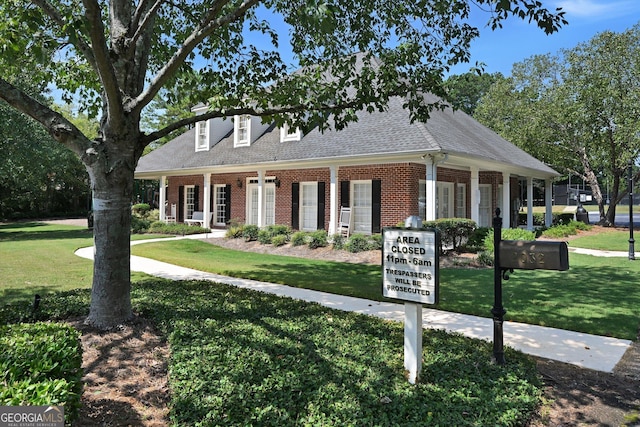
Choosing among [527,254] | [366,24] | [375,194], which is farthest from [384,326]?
[375,194]

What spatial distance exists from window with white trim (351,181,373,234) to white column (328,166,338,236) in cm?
69

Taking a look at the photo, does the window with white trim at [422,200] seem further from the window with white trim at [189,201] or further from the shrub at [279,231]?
the window with white trim at [189,201]

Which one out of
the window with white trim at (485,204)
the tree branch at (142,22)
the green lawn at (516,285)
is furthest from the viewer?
the window with white trim at (485,204)

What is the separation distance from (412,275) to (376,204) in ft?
38.0

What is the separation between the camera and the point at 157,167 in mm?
23219

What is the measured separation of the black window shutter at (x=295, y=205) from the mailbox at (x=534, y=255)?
1373 centimetres

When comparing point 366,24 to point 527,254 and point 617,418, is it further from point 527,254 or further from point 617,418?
point 617,418

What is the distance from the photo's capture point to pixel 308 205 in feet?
58.3

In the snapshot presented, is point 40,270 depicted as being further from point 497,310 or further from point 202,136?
point 202,136

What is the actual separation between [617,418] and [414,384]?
1577 millimetres

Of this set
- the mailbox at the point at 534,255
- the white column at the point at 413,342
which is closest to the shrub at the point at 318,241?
the mailbox at the point at 534,255

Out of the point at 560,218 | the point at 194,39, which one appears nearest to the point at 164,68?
the point at 194,39

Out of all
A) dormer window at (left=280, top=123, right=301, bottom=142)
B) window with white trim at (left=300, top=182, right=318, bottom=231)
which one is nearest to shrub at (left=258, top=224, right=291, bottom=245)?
window with white trim at (left=300, top=182, right=318, bottom=231)

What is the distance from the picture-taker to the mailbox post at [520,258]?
376 centimetres
